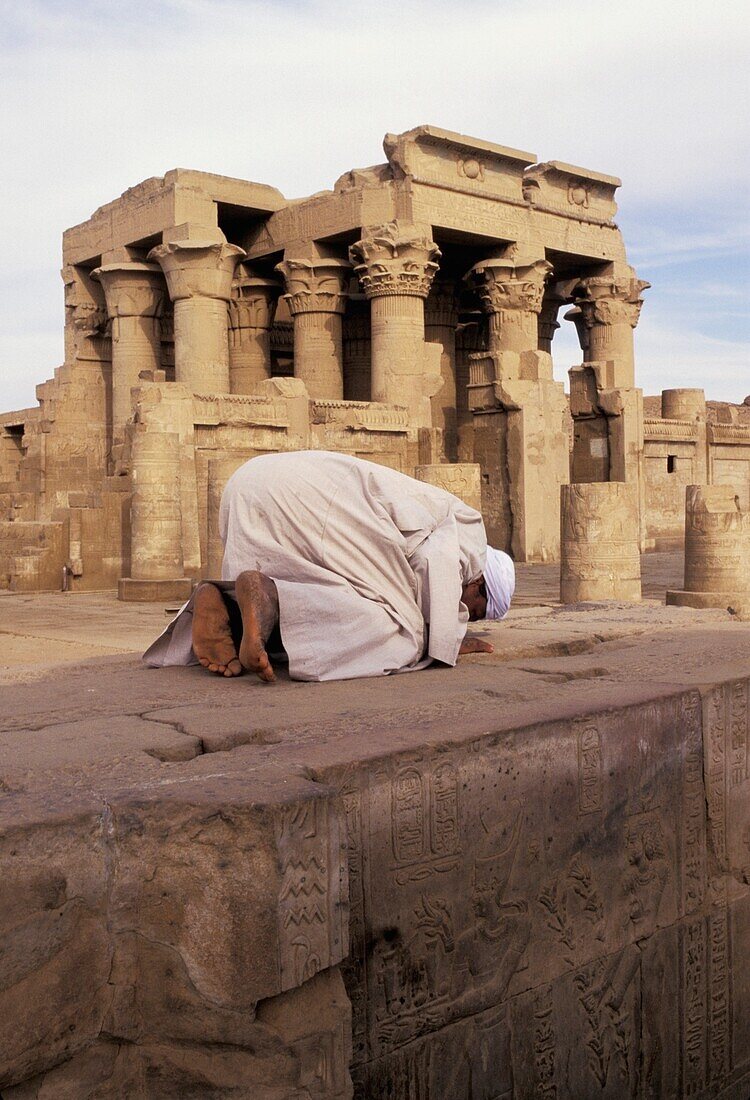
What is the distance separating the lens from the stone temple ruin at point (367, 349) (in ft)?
56.9

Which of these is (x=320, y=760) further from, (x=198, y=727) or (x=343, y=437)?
(x=343, y=437)

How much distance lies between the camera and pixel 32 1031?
208 centimetres

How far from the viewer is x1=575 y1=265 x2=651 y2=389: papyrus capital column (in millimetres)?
23859

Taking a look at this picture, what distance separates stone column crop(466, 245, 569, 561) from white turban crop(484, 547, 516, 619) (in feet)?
49.3

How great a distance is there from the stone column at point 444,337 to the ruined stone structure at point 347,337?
0.05 meters

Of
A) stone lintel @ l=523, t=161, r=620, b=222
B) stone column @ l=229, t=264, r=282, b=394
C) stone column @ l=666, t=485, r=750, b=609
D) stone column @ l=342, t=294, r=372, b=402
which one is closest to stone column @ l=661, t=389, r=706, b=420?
stone lintel @ l=523, t=161, r=620, b=222

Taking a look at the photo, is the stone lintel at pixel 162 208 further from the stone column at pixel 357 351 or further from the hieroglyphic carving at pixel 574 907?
the hieroglyphic carving at pixel 574 907

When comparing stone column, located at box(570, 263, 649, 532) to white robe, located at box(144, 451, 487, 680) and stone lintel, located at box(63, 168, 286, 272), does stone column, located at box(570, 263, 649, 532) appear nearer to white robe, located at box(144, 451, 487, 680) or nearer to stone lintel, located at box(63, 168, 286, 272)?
stone lintel, located at box(63, 168, 286, 272)

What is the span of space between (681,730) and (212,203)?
19.1m

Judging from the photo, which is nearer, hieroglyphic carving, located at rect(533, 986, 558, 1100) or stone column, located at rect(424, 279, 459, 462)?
hieroglyphic carving, located at rect(533, 986, 558, 1100)

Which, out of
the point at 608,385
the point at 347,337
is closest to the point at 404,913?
the point at 608,385

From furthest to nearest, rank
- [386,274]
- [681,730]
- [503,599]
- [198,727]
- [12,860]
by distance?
[386,274]
[503,599]
[681,730]
[198,727]
[12,860]

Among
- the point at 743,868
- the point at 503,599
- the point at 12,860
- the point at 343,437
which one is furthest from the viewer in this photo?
the point at 343,437

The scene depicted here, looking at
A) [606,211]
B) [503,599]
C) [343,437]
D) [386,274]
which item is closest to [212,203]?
[386,274]
